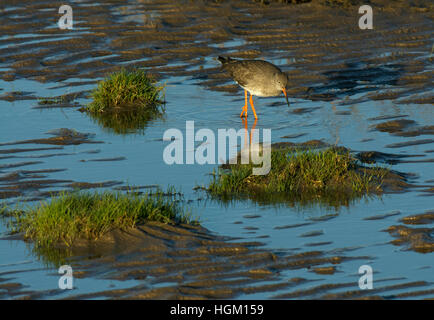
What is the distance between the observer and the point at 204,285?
769cm

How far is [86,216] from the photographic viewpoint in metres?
8.70

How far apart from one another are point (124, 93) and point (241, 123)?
1.89 metres

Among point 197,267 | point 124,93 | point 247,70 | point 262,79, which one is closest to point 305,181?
point 197,267

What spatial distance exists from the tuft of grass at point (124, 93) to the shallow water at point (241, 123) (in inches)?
12.3

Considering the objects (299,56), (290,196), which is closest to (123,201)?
(290,196)

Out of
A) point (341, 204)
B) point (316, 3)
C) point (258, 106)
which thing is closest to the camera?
point (341, 204)

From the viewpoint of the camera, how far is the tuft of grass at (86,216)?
28.3 feet

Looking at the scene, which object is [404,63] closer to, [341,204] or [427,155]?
[427,155]

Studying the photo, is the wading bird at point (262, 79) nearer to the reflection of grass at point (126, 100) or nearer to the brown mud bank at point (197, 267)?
the reflection of grass at point (126, 100)

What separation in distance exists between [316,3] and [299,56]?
282 cm

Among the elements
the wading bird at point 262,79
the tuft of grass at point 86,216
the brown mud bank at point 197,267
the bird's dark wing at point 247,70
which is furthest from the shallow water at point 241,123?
the bird's dark wing at point 247,70

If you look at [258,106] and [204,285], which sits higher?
[258,106]

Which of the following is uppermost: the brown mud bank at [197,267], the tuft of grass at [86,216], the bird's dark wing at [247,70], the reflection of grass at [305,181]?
the bird's dark wing at [247,70]

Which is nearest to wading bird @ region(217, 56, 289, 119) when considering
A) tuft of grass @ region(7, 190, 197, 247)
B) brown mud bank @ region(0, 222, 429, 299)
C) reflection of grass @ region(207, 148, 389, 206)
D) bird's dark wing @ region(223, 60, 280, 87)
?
bird's dark wing @ region(223, 60, 280, 87)
